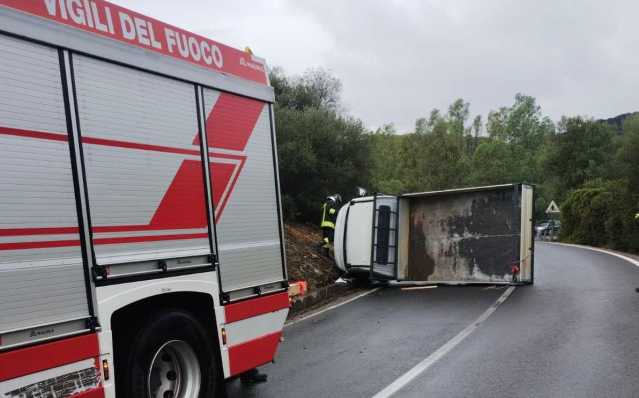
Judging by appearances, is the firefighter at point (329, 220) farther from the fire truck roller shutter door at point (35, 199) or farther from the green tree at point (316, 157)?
the fire truck roller shutter door at point (35, 199)

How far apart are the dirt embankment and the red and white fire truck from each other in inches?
318

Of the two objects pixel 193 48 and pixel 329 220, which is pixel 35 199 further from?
pixel 329 220

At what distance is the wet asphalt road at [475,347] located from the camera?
562 centimetres

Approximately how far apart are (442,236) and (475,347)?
7175mm

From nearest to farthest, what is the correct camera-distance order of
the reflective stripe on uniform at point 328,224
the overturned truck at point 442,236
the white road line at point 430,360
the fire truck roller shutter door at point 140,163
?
1. the fire truck roller shutter door at point 140,163
2. the white road line at point 430,360
3. the overturned truck at point 442,236
4. the reflective stripe on uniform at point 328,224

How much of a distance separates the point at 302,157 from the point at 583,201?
1714 centimetres

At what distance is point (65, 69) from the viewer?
3781mm

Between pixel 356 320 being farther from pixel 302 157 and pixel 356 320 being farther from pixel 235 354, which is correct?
pixel 302 157

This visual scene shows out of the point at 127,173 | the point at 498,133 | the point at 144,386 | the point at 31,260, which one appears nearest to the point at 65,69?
the point at 127,173

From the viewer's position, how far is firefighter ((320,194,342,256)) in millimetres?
15438

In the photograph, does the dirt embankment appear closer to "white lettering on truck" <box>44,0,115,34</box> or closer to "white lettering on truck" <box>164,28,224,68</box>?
"white lettering on truck" <box>164,28,224,68</box>

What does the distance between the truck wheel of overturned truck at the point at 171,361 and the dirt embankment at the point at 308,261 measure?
27.7 ft

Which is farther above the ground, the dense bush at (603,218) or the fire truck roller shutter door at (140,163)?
the fire truck roller shutter door at (140,163)

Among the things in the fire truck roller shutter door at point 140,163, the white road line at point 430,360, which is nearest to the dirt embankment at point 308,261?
the white road line at point 430,360
